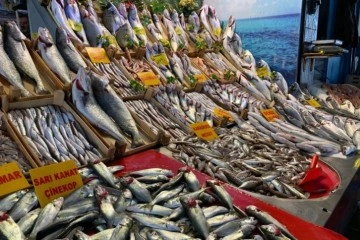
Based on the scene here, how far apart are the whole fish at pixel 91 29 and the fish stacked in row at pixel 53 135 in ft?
4.67

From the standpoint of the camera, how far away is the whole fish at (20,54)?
100 inches

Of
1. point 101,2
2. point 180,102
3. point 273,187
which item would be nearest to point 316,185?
point 273,187

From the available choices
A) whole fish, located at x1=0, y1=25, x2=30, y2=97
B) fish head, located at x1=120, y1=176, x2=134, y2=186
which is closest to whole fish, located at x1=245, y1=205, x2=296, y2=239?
fish head, located at x1=120, y1=176, x2=134, y2=186

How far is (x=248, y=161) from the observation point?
8.46 ft

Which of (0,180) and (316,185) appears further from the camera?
(316,185)

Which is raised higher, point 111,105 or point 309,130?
point 111,105

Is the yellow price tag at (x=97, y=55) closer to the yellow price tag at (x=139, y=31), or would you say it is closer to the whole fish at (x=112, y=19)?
the whole fish at (x=112, y=19)

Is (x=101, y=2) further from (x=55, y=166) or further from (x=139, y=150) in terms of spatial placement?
(x=55, y=166)

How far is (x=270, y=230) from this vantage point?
5.13ft

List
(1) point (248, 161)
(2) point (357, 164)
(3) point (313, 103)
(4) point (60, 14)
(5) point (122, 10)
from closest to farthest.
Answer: (1) point (248, 161) → (2) point (357, 164) → (4) point (60, 14) → (5) point (122, 10) → (3) point (313, 103)

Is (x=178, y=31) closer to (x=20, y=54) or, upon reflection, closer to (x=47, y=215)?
(x=20, y=54)

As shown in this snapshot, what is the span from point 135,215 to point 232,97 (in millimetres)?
2761

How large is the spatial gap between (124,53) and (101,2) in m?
1.11

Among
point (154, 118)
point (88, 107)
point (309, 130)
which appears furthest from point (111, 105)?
point (309, 130)
